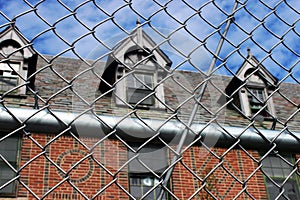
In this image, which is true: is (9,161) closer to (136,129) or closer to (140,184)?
(140,184)

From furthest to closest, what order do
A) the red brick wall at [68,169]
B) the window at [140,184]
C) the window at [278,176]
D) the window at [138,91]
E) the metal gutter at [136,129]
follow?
the window at [138,91]
the window at [278,176]
the window at [140,184]
the red brick wall at [68,169]
the metal gutter at [136,129]

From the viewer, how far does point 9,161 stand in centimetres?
793

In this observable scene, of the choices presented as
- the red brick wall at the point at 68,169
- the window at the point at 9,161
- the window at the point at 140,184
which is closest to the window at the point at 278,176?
the window at the point at 140,184

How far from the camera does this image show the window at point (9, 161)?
301 inches

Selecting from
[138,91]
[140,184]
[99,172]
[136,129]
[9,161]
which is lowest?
[136,129]

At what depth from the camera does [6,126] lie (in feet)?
4.38

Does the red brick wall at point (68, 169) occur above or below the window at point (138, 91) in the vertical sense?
below

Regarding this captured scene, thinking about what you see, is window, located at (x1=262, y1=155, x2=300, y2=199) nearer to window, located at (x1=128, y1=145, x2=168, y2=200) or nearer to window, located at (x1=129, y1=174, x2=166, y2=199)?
window, located at (x1=128, y1=145, x2=168, y2=200)

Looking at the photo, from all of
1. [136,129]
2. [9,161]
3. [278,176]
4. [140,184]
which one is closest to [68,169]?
[9,161]

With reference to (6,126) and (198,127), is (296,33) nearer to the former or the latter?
(198,127)

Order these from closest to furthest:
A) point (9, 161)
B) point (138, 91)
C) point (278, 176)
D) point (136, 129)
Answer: point (136, 129), point (9, 161), point (278, 176), point (138, 91)

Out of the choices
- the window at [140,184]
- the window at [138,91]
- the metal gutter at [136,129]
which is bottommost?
the metal gutter at [136,129]

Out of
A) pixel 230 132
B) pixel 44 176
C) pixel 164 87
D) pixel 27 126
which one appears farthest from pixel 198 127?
pixel 164 87

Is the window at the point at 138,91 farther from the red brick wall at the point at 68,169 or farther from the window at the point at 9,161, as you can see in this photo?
the window at the point at 9,161
